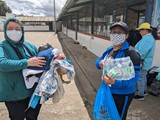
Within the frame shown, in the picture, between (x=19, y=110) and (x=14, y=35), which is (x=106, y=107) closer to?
(x=19, y=110)

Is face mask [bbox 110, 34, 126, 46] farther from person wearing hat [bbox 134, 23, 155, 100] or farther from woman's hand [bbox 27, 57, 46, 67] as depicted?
person wearing hat [bbox 134, 23, 155, 100]

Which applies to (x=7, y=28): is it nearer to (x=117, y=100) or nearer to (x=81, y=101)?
(x=117, y=100)

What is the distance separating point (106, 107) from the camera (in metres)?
1.82

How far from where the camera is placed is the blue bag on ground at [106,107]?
1785 mm

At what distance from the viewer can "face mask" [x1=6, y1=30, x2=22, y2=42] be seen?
1781 millimetres

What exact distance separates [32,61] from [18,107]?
0.62 meters

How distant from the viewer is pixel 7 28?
180 cm

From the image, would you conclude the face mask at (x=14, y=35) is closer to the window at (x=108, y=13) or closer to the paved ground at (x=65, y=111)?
the paved ground at (x=65, y=111)

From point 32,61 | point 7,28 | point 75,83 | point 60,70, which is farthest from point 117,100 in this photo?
point 75,83

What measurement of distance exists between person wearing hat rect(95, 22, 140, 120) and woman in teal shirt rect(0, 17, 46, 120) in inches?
31.7

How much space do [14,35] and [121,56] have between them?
1197 mm

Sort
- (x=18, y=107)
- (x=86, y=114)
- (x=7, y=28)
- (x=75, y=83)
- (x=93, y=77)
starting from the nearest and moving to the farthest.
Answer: (x=7, y=28)
(x=18, y=107)
(x=86, y=114)
(x=75, y=83)
(x=93, y=77)

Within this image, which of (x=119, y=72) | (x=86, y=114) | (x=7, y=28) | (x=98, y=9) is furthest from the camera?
(x=98, y=9)

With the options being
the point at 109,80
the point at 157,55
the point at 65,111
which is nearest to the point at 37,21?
the point at 157,55
